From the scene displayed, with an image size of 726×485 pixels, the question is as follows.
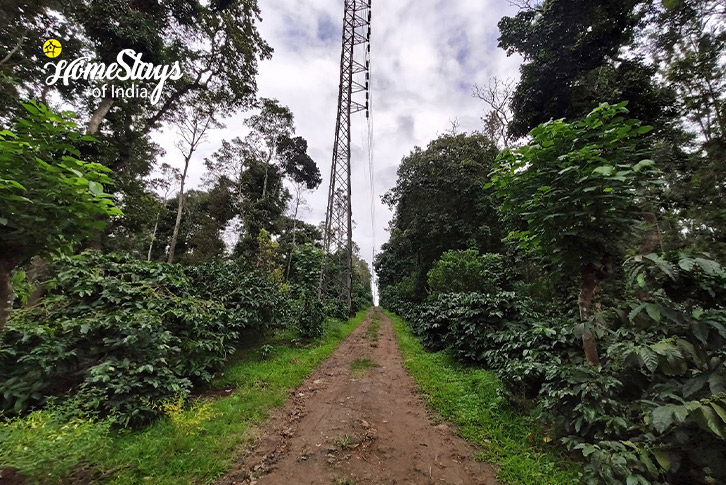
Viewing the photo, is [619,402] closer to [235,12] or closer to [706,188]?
[706,188]

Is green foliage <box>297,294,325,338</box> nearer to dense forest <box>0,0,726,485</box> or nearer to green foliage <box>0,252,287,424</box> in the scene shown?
dense forest <box>0,0,726,485</box>

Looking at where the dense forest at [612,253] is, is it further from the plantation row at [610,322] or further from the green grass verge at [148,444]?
the green grass verge at [148,444]

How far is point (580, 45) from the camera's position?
7059 millimetres

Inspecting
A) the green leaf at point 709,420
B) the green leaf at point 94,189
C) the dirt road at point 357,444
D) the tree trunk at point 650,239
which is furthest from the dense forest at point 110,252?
the tree trunk at point 650,239

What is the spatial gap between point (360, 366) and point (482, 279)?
14.9ft

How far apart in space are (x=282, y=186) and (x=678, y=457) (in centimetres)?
2420

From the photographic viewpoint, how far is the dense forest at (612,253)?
1.69m

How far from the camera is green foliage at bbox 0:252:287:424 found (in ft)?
9.32

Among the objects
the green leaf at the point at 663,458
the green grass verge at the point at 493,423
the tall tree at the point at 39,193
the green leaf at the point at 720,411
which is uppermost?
the tall tree at the point at 39,193

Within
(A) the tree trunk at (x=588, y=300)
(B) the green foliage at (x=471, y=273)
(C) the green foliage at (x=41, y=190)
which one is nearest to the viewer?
(C) the green foliage at (x=41, y=190)

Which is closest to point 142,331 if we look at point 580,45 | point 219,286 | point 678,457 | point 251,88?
point 219,286

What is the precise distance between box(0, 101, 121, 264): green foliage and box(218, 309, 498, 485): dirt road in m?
2.43

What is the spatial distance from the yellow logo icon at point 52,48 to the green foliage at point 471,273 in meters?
13.5

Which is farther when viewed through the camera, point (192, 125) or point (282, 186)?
point (282, 186)
